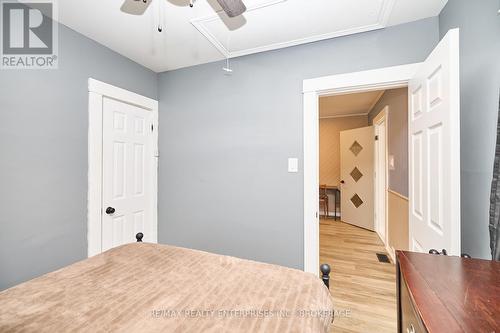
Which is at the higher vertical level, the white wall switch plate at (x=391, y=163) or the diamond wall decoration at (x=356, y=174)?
the white wall switch plate at (x=391, y=163)

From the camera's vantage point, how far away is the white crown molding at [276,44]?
1.53 meters

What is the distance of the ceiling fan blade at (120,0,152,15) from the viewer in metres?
1.50

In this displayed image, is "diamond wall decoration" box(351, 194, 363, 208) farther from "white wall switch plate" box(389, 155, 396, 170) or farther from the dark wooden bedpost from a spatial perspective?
the dark wooden bedpost

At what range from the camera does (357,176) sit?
4.50 m

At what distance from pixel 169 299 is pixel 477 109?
1.81 m

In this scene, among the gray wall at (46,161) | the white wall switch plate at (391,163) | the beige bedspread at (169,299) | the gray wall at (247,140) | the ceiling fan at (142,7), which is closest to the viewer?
the beige bedspread at (169,299)

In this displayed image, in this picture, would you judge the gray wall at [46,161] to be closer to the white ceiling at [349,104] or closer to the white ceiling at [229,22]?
the white ceiling at [229,22]

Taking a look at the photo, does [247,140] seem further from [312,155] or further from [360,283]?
[360,283]

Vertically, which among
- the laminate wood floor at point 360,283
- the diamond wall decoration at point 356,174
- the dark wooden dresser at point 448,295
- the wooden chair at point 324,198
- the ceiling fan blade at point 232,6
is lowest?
the laminate wood floor at point 360,283

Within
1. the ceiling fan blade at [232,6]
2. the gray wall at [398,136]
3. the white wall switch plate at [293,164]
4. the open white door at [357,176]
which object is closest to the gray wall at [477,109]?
the white wall switch plate at [293,164]

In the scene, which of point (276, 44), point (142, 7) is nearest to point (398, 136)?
point (276, 44)

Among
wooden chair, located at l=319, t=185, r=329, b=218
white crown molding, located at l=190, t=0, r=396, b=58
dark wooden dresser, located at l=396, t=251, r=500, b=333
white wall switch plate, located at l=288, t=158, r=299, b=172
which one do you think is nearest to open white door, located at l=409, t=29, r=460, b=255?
dark wooden dresser, located at l=396, t=251, r=500, b=333

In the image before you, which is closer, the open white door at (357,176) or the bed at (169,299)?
the bed at (169,299)

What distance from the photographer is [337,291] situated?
2.18 m
